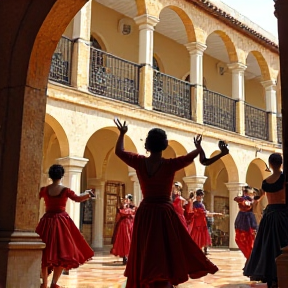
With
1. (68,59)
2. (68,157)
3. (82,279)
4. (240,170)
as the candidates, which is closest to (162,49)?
(240,170)

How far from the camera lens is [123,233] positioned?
36.0 feet

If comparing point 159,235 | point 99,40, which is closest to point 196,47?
point 99,40

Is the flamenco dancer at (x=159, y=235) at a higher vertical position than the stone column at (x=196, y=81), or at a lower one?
lower

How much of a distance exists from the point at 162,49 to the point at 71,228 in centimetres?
1358

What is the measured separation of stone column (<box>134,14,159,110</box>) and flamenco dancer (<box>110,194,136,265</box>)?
11.3ft

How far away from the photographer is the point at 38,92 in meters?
5.29

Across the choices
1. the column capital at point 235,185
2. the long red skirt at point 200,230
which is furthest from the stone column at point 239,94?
the long red skirt at point 200,230

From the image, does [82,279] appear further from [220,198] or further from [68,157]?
[220,198]

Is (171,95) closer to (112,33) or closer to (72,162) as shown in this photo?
(112,33)

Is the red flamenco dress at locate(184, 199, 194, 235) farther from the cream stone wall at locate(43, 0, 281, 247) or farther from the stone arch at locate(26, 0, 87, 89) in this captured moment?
the stone arch at locate(26, 0, 87, 89)

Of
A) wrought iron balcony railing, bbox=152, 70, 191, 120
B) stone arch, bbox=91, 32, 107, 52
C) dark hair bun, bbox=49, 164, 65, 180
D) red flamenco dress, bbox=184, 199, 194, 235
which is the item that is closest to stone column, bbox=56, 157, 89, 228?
red flamenco dress, bbox=184, 199, 194, 235

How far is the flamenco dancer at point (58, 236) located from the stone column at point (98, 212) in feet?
32.4

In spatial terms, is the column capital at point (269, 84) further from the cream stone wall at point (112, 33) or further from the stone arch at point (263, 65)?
the cream stone wall at point (112, 33)

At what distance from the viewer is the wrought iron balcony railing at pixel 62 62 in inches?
464
